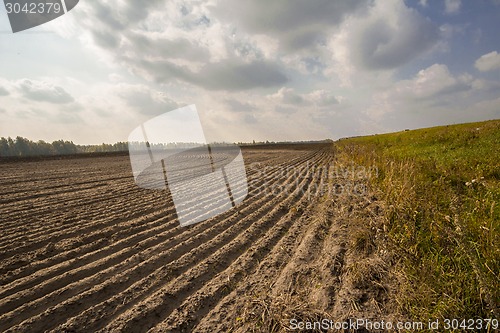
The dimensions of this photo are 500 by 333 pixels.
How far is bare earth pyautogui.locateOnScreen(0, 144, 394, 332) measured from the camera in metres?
2.60

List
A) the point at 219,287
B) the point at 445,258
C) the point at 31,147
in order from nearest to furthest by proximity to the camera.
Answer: the point at 445,258 < the point at 219,287 < the point at 31,147

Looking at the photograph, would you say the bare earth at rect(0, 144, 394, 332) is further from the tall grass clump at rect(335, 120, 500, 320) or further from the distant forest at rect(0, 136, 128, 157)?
the distant forest at rect(0, 136, 128, 157)

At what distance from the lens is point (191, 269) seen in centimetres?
362

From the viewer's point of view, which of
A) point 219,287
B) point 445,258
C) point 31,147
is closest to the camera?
point 445,258

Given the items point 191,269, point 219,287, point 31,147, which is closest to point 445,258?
point 219,287

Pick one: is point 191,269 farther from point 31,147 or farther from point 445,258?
point 31,147

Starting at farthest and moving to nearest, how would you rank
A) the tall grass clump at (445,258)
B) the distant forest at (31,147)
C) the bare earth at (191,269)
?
the distant forest at (31,147)
the bare earth at (191,269)
the tall grass clump at (445,258)

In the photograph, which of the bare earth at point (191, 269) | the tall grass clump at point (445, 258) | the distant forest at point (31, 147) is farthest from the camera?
the distant forest at point (31, 147)

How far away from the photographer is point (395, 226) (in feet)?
13.2

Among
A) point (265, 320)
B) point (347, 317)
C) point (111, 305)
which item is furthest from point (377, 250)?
point (111, 305)

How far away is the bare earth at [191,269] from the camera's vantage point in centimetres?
260

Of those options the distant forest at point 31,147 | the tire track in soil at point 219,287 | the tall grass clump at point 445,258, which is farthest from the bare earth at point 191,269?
the distant forest at point 31,147

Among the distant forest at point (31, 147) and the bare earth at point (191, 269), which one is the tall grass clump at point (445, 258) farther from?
the distant forest at point (31, 147)

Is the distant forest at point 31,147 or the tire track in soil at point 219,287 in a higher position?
the distant forest at point 31,147
